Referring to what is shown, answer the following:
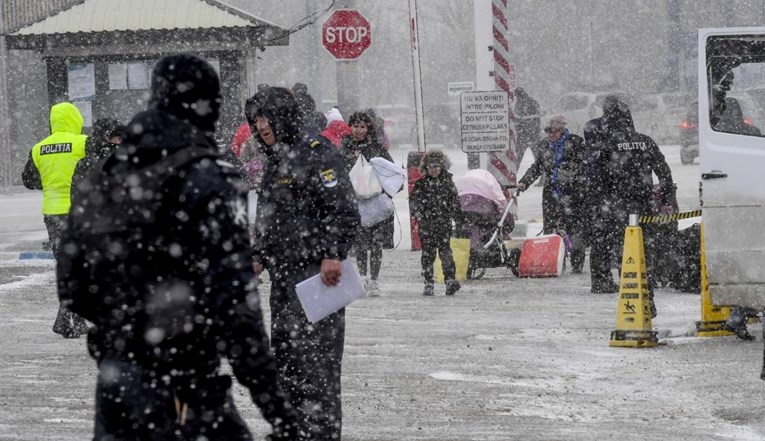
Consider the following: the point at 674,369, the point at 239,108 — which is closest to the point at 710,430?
the point at 674,369

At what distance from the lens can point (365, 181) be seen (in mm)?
14820

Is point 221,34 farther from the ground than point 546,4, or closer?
closer

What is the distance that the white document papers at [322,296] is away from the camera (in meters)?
6.88

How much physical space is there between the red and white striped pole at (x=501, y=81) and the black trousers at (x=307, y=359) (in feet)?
41.5

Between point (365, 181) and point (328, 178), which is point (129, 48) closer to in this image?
point (365, 181)

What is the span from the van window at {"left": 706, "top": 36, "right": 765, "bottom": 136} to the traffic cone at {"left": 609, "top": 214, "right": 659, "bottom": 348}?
A: 99 cm

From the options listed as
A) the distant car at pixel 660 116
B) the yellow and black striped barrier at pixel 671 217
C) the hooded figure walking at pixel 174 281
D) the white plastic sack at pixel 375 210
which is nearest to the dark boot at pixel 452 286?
the white plastic sack at pixel 375 210

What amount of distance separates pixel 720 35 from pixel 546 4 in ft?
168

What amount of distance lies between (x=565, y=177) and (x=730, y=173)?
5.67m

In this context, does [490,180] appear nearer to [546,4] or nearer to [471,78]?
[546,4]

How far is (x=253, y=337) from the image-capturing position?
14.8 ft

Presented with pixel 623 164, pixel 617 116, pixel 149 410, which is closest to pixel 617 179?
pixel 623 164

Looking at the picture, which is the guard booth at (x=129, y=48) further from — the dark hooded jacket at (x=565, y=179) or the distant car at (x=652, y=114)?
the distant car at (x=652, y=114)

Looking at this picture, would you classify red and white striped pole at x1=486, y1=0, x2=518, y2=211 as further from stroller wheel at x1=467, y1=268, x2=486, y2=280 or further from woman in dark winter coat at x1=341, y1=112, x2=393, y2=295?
woman in dark winter coat at x1=341, y1=112, x2=393, y2=295
